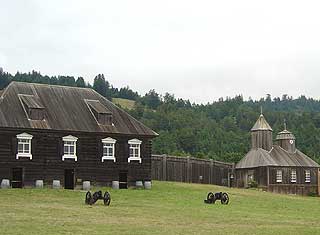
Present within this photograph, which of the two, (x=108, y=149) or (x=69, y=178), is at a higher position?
(x=108, y=149)

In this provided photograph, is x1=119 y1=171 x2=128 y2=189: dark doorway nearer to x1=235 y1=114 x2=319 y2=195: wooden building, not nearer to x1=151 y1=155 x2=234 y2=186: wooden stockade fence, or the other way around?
x1=151 y1=155 x2=234 y2=186: wooden stockade fence

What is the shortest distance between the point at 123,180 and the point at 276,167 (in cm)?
2063

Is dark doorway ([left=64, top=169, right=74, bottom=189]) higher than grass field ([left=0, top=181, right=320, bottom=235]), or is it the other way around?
dark doorway ([left=64, top=169, right=74, bottom=189])

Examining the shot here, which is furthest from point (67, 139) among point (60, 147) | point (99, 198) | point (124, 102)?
point (124, 102)

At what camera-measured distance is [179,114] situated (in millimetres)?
127750

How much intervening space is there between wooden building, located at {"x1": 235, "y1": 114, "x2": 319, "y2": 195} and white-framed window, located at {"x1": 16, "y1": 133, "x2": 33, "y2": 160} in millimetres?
27400

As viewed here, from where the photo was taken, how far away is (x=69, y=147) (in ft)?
171

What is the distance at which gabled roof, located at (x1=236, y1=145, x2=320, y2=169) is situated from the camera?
69188mm

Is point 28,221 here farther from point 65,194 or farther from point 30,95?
point 30,95

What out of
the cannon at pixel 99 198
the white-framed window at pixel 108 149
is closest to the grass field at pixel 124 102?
the white-framed window at pixel 108 149

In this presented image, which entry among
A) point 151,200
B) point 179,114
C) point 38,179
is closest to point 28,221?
point 151,200

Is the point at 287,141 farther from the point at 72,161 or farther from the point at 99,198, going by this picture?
the point at 99,198

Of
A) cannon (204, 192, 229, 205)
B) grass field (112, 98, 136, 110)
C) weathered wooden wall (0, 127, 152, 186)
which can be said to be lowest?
cannon (204, 192, 229, 205)

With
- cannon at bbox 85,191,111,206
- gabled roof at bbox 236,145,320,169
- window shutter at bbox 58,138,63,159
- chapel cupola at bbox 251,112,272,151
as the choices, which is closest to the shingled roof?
window shutter at bbox 58,138,63,159
